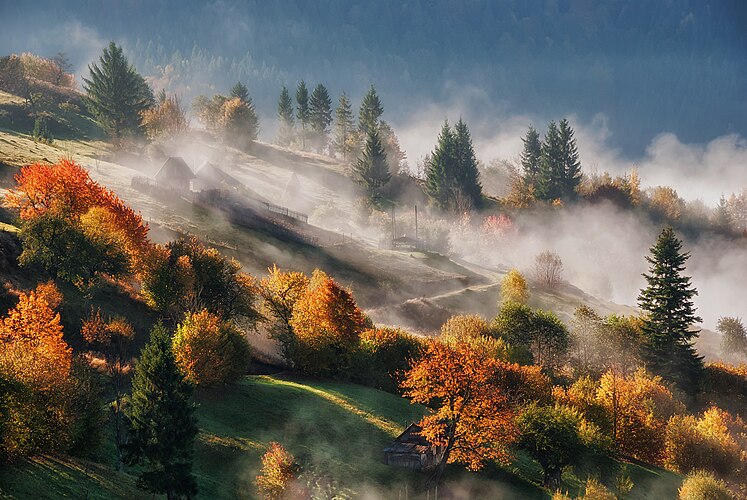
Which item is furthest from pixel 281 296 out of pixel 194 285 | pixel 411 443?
pixel 411 443

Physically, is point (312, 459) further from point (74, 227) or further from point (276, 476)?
point (74, 227)

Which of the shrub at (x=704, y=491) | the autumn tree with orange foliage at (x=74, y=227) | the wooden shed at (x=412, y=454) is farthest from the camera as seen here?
the autumn tree with orange foliage at (x=74, y=227)

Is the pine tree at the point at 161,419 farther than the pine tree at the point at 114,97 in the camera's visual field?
No

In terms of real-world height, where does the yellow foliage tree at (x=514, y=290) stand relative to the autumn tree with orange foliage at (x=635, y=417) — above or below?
above

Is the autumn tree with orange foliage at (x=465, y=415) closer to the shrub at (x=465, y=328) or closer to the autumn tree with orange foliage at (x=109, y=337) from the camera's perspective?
the autumn tree with orange foliage at (x=109, y=337)

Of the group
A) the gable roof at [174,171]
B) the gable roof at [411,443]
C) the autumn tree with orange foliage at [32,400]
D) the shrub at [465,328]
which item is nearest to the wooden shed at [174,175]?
the gable roof at [174,171]

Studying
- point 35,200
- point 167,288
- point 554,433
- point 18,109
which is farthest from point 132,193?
point 554,433
